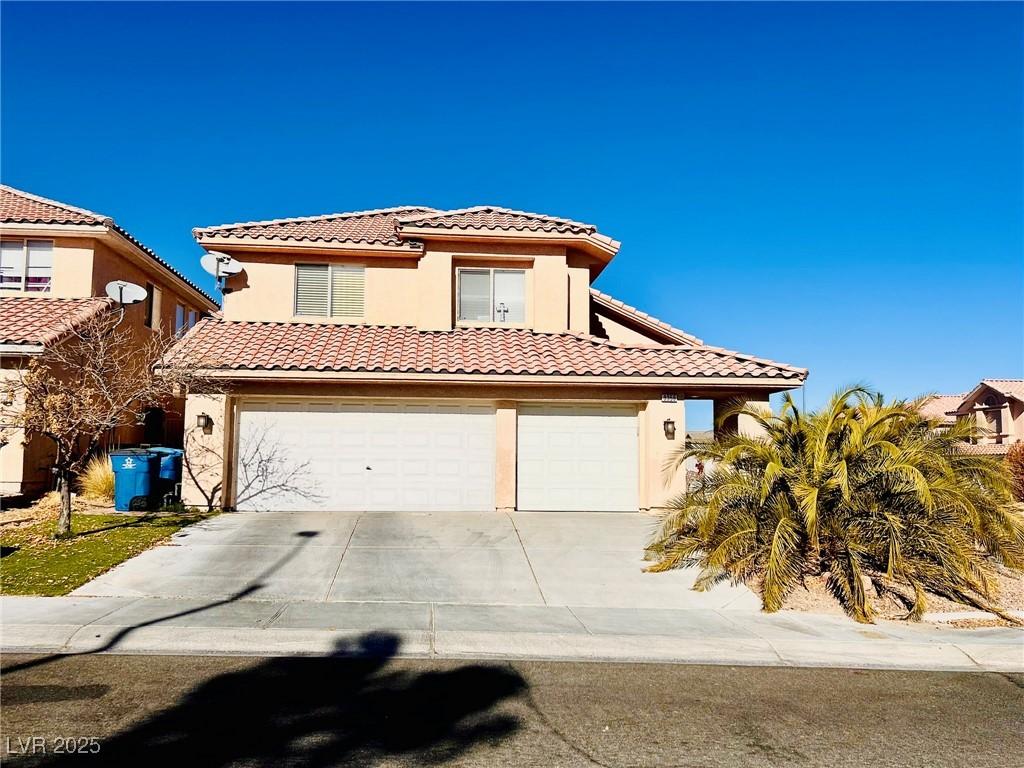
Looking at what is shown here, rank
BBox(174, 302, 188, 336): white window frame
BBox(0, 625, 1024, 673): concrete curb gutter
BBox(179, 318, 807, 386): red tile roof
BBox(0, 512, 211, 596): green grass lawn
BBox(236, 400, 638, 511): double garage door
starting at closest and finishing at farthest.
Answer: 1. BBox(0, 625, 1024, 673): concrete curb gutter
2. BBox(0, 512, 211, 596): green grass lawn
3. BBox(179, 318, 807, 386): red tile roof
4. BBox(236, 400, 638, 511): double garage door
5. BBox(174, 302, 188, 336): white window frame

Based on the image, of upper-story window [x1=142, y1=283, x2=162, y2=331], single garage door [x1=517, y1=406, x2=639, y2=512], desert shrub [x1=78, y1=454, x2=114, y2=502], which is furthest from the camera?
upper-story window [x1=142, y1=283, x2=162, y2=331]

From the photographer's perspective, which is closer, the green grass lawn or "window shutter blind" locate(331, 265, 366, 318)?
the green grass lawn

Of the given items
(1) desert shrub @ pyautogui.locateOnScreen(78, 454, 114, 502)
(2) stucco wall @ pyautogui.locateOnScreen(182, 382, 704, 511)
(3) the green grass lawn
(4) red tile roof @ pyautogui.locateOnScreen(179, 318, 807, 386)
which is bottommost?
(3) the green grass lawn

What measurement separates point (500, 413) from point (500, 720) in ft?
31.5

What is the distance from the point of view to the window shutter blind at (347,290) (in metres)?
17.0

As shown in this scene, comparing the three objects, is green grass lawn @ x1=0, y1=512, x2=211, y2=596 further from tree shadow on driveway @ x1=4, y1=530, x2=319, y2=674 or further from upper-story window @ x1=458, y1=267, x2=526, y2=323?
upper-story window @ x1=458, y1=267, x2=526, y2=323

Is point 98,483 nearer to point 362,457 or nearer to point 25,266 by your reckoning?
point 362,457

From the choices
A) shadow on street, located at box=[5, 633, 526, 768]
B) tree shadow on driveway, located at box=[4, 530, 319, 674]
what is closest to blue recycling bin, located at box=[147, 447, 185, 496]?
tree shadow on driveway, located at box=[4, 530, 319, 674]

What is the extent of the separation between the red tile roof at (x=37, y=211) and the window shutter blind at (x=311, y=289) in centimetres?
448

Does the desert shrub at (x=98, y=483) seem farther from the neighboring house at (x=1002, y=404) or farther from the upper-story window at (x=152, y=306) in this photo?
the neighboring house at (x=1002, y=404)

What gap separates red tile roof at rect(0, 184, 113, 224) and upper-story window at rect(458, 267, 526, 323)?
324 inches

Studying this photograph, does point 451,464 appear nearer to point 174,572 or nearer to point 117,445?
point 174,572

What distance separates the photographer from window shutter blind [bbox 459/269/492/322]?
1720 cm

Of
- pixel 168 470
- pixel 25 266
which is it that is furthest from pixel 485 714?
pixel 25 266
